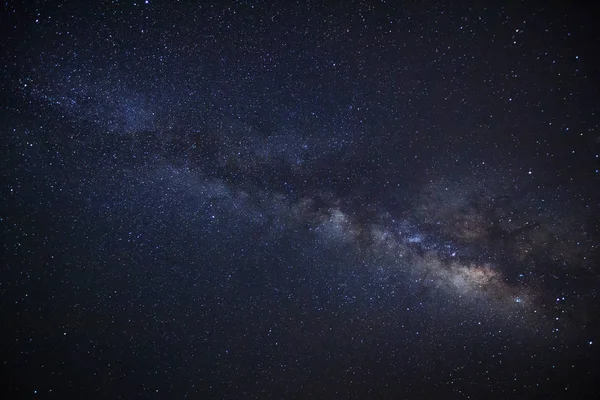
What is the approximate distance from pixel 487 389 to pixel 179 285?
17.5 feet

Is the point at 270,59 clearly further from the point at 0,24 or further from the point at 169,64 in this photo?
the point at 0,24

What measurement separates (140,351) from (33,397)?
147 centimetres

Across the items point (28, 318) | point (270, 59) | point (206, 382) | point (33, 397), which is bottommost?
point (33, 397)

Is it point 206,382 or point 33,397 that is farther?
point 206,382

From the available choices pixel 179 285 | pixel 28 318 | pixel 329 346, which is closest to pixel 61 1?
pixel 179 285

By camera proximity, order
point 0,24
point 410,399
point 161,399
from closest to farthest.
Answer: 1. point 0,24
2. point 161,399
3. point 410,399

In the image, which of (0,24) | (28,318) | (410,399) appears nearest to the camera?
(0,24)

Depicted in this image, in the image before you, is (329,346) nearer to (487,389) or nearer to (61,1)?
(487,389)

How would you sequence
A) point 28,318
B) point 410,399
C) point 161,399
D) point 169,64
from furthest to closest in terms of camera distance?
1. point 410,399
2. point 161,399
3. point 28,318
4. point 169,64

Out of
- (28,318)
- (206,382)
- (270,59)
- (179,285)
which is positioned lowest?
(206,382)

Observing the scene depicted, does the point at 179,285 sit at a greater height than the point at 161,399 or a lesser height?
greater

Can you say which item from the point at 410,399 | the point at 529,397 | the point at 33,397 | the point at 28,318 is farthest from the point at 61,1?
the point at 529,397

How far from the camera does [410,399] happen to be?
180 inches

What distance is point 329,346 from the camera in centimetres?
440
